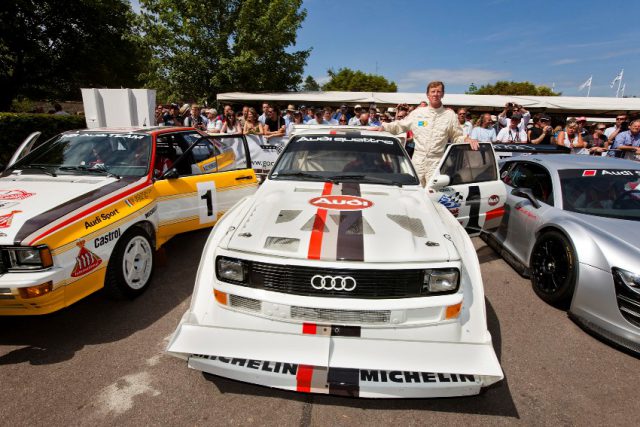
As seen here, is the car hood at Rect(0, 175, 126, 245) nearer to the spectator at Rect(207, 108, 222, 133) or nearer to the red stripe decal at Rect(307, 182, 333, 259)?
the red stripe decal at Rect(307, 182, 333, 259)

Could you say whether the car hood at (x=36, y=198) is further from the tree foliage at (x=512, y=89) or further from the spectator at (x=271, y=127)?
the tree foliage at (x=512, y=89)

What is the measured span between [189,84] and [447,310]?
17760 millimetres

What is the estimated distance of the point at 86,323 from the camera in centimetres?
314

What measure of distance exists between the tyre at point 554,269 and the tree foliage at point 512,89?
52.2 m

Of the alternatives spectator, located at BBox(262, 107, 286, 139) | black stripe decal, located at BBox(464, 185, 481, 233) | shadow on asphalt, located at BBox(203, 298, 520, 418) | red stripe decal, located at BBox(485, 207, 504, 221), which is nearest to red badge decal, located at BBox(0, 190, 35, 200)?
shadow on asphalt, located at BBox(203, 298, 520, 418)

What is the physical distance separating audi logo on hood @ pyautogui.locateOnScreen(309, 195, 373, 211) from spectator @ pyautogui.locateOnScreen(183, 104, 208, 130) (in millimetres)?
7750

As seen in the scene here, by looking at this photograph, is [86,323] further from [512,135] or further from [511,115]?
[511,115]

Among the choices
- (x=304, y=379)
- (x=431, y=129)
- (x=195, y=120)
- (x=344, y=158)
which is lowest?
(x=304, y=379)

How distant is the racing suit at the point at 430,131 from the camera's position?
4.60 meters

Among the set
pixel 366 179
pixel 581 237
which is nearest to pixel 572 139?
pixel 581 237

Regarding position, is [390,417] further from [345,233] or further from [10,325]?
[10,325]

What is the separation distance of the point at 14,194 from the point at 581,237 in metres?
4.94

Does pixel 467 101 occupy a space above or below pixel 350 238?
above

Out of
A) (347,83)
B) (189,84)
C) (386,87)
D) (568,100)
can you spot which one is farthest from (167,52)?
(386,87)
